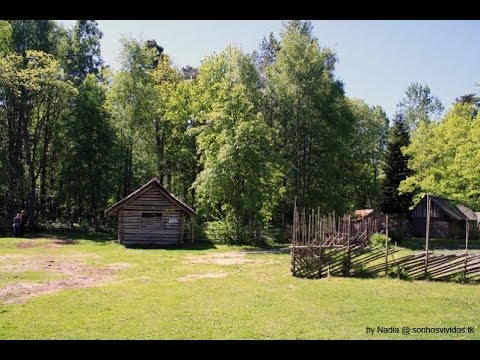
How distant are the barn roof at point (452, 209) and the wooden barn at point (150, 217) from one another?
86.8 feet

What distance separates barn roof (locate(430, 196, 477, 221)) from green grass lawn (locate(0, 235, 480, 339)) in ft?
94.5

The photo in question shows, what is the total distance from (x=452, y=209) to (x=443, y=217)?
3.72 ft

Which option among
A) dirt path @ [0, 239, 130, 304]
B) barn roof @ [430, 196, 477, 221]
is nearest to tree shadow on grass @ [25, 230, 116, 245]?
dirt path @ [0, 239, 130, 304]

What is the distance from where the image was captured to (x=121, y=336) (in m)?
9.23

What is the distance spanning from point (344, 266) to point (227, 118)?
18.5 meters

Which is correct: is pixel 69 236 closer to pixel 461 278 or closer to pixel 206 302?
pixel 206 302

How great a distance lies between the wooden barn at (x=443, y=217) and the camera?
143 feet

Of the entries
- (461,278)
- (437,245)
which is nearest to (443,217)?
(437,245)

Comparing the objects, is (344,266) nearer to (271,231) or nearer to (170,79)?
(271,231)

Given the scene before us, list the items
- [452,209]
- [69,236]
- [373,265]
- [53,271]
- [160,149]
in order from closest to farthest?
[53,271]
[373,265]
[69,236]
[452,209]
[160,149]

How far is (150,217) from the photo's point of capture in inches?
1198

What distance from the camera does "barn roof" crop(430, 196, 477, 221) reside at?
43188 millimetres

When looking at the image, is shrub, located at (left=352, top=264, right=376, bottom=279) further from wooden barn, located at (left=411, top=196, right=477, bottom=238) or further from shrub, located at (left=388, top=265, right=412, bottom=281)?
wooden barn, located at (left=411, top=196, right=477, bottom=238)
